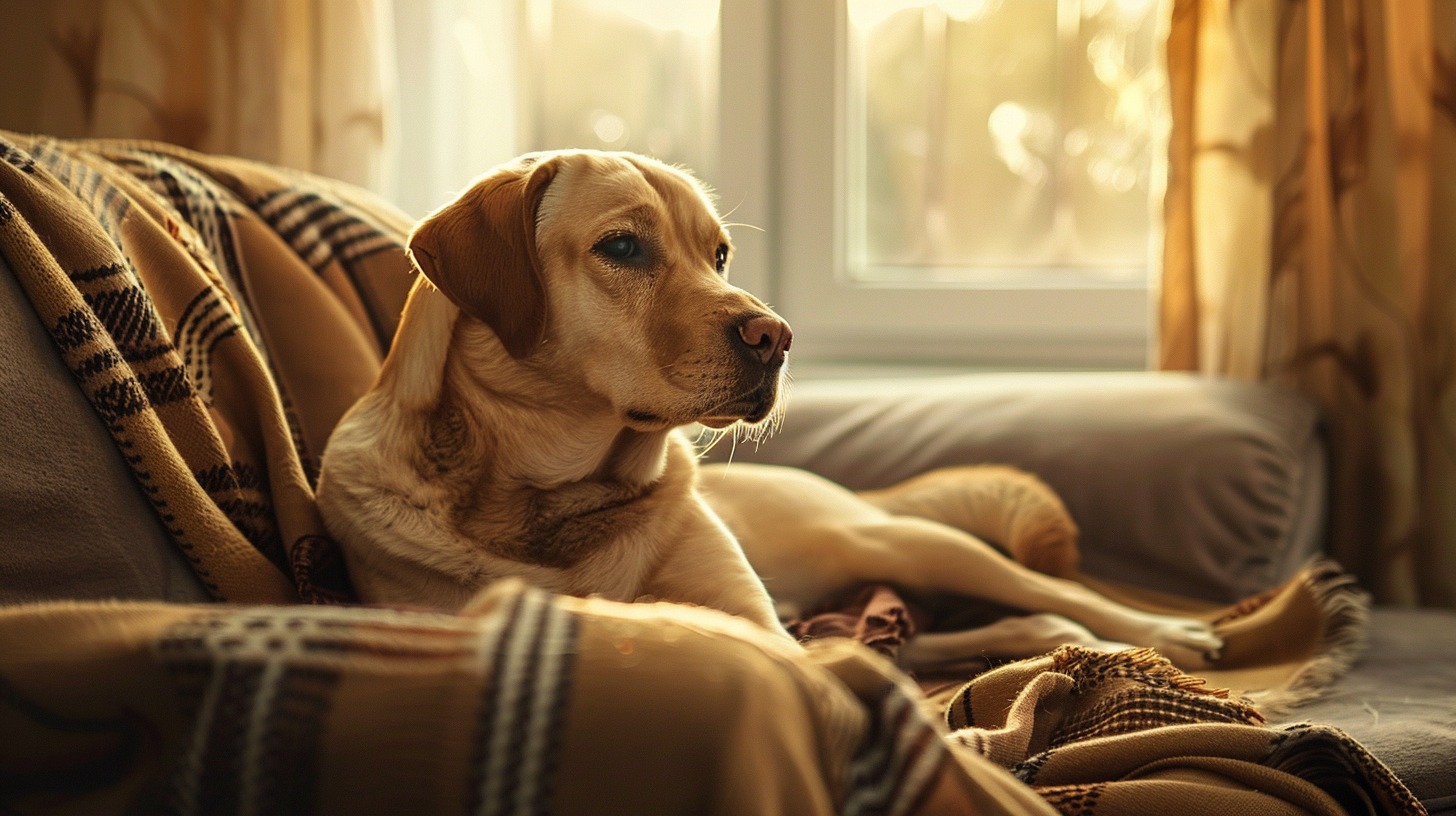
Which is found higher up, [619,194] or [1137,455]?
[619,194]

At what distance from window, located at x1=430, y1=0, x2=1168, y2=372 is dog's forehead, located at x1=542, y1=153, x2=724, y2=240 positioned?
61.6 inches

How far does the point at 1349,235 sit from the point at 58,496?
213cm

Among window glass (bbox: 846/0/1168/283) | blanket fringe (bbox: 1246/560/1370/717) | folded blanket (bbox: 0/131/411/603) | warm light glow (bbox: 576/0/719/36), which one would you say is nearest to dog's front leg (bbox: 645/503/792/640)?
folded blanket (bbox: 0/131/411/603)

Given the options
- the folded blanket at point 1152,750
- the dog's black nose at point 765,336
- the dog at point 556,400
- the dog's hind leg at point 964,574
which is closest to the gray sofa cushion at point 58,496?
the dog at point 556,400

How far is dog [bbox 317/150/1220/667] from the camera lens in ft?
3.82

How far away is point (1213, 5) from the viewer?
2217 mm

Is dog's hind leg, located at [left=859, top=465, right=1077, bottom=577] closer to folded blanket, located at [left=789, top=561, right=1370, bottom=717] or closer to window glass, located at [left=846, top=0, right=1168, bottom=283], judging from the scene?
folded blanket, located at [left=789, top=561, right=1370, bottom=717]

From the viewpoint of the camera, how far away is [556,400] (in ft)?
4.02

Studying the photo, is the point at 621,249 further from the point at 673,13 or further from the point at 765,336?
the point at 673,13

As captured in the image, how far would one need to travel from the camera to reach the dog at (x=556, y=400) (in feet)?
3.82

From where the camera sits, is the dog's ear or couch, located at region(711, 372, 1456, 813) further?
couch, located at region(711, 372, 1456, 813)

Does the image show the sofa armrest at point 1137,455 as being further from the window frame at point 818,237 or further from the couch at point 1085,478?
the window frame at point 818,237

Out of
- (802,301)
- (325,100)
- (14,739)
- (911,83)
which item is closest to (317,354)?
(14,739)

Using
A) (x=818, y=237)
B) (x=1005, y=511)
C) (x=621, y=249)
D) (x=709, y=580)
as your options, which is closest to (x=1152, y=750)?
(x=709, y=580)
